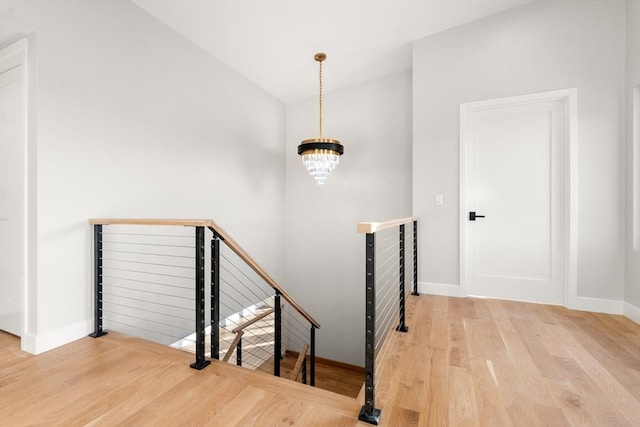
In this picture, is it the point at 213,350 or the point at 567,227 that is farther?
the point at 567,227

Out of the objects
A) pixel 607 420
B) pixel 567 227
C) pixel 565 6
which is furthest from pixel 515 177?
pixel 607 420

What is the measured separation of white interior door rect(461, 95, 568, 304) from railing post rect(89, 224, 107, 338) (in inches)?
131

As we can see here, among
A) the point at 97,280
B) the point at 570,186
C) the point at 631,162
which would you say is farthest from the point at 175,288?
the point at 631,162

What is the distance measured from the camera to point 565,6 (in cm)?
283

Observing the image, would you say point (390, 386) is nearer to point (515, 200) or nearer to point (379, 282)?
point (515, 200)

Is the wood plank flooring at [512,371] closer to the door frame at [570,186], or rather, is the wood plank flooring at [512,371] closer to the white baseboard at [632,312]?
the white baseboard at [632,312]

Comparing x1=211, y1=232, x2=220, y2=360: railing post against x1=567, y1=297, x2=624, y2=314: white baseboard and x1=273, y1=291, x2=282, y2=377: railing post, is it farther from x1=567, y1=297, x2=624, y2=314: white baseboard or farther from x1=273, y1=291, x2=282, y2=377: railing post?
x1=567, y1=297, x2=624, y2=314: white baseboard

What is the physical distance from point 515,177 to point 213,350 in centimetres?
319

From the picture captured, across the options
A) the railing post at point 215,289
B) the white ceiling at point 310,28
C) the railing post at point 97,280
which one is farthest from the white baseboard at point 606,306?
the railing post at point 97,280

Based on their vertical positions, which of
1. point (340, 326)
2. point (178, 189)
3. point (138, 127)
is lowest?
point (340, 326)

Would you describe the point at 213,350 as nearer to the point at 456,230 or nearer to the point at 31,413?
the point at 31,413

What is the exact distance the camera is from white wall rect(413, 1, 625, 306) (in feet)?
8.80

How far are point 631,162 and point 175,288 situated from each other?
4266 mm

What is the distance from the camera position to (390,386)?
1.60 metres
